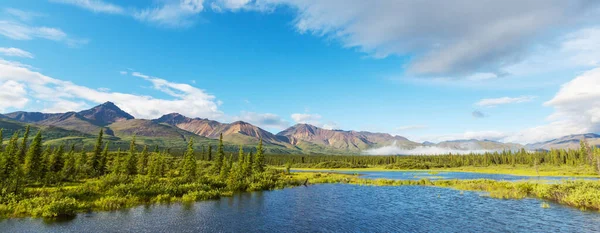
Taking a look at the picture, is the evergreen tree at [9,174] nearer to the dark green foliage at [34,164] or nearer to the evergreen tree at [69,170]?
the dark green foliage at [34,164]

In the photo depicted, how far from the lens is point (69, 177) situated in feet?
303

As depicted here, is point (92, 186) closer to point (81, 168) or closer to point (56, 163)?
point (81, 168)

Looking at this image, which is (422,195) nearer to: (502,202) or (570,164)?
(502,202)

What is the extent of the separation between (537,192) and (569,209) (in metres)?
17.3

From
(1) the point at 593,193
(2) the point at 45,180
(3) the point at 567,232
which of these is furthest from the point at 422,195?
(2) the point at 45,180

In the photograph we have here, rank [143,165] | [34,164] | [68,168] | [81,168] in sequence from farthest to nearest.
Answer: [143,165] → [81,168] → [68,168] → [34,164]

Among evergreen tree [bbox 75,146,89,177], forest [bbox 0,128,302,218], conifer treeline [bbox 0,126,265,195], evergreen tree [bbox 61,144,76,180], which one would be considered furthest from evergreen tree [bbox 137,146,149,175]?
evergreen tree [bbox 61,144,76,180]

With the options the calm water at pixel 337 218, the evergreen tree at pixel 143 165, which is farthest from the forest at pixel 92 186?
the evergreen tree at pixel 143 165

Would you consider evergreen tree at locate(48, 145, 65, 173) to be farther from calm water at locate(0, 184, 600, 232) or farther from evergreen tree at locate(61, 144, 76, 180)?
calm water at locate(0, 184, 600, 232)

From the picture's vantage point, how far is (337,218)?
149 ft

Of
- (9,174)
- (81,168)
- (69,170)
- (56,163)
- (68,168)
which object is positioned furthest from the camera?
(56,163)

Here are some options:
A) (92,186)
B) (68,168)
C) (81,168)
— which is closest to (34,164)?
(68,168)

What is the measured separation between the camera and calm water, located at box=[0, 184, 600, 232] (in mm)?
38156

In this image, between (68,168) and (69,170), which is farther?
(69,170)
